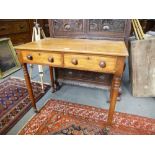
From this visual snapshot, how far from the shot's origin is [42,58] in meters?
1.28

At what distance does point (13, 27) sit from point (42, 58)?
241 cm

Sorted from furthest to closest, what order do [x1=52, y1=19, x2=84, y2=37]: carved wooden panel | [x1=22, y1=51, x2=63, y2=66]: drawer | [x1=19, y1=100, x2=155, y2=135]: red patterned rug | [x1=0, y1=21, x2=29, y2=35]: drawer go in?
[x1=0, y1=21, x2=29, y2=35]: drawer < [x1=52, y1=19, x2=84, y2=37]: carved wooden panel < [x1=19, y1=100, x2=155, y2=135]: red patterned rug < [x1=22, y1=51, x2=63, y2=66]: drawer

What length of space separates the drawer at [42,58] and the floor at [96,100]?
676mm

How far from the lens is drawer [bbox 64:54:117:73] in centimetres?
109

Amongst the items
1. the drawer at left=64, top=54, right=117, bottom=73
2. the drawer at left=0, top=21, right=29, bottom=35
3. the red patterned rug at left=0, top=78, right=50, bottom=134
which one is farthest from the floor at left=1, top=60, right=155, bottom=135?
the drawer at left=0, top=21, right=29, bottom=35

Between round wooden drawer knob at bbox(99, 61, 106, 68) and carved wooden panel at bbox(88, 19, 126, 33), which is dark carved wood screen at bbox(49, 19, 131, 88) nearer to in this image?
carved wooden panel at bbox(88, 19, 126, 33)

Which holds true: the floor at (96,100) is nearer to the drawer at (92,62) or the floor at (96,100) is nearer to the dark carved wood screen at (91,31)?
the dark carved wood screen at (91,31)

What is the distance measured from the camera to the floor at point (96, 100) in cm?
165

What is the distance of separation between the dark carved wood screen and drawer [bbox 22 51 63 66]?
2.17 ft

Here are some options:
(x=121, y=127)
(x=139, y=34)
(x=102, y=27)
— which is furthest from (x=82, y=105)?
(x=139, y=34)

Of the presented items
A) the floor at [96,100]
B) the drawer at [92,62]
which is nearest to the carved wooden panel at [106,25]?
the drawer at [92,62]

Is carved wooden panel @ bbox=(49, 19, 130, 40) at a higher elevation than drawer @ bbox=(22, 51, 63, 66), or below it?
higher

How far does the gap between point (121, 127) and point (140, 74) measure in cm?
75
